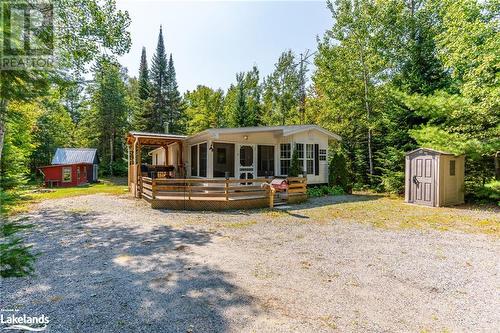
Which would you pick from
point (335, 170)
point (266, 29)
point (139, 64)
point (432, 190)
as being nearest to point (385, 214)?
point (432, 190)

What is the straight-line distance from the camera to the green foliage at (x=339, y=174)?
43.7 feet

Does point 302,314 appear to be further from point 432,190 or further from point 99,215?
point 432,190

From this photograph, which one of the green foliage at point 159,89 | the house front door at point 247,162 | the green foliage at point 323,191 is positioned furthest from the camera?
the green foliage at point 159,89

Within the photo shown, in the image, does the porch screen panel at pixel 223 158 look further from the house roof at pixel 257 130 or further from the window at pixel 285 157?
the window at pixel 285 157

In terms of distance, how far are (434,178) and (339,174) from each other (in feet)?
14.7

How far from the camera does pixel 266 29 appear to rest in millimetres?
13219

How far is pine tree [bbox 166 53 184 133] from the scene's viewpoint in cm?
2752

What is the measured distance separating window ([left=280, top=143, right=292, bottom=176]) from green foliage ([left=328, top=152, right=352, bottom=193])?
7.85 ft

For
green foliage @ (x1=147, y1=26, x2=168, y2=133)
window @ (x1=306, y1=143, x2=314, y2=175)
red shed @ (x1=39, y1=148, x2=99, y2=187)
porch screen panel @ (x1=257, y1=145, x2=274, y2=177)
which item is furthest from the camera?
green foliage @ (x1=147, y1=26, x2=168, y2=133)

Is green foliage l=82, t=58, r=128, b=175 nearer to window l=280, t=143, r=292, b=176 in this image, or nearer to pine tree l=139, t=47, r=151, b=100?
pine tree l=139, t=47, r=151, b=100

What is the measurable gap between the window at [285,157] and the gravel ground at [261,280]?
6430 mm

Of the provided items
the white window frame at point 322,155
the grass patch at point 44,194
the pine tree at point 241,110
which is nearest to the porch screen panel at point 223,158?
the white window frame at point 322,155

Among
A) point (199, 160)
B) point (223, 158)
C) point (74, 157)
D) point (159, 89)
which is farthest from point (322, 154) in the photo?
point (159, 89)

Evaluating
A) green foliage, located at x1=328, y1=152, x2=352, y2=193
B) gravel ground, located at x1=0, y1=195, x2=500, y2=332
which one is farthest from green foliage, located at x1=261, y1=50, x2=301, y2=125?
gravel ground, located at x1=0, y1=195, x2=500, y2=332
